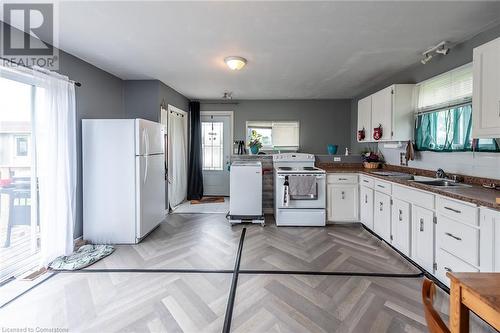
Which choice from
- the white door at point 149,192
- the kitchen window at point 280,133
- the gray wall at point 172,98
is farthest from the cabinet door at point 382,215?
the gray wall at point 172,98

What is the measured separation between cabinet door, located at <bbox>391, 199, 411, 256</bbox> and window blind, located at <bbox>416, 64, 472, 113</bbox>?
1.22 m

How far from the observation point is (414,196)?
2471 mm

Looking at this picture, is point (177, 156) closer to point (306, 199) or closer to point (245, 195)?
point (245, 195)

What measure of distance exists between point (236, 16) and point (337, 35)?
1.03 metres

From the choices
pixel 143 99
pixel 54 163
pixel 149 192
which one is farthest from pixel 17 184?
pixel 143 99

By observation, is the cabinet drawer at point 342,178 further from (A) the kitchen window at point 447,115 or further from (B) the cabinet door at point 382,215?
(A) the kitchen window at point 447,115

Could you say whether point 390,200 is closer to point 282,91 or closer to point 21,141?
point 282,91

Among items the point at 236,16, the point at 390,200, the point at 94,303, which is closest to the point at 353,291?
the point at 390,200

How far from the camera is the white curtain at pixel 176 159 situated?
15.1ft

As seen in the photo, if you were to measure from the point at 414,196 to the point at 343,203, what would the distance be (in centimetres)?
140

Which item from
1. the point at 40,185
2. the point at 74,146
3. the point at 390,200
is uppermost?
the point at 74,146

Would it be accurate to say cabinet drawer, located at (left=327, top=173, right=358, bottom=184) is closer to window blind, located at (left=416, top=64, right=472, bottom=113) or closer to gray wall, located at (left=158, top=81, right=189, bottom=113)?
window blind, located at (left=416, top=64, right=472, bottom=113)

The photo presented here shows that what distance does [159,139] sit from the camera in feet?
12.0

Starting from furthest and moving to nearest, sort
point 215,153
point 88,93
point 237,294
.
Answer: point 215,153 < point 88,93 < point 237,294
